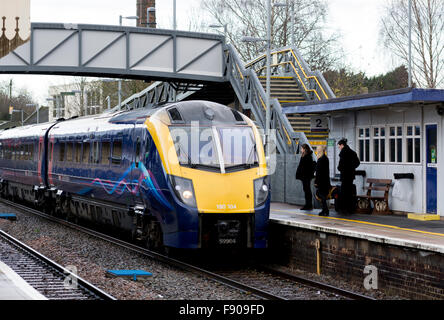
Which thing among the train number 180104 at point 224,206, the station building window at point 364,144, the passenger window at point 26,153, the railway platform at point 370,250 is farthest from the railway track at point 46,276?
the passenger window at point 26,153

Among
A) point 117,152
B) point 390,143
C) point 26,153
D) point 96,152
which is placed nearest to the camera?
point 117,152

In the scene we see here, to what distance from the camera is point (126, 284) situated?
43.4 feet

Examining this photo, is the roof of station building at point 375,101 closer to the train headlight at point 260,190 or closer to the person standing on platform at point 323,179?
the person standing on platform at point 323,179

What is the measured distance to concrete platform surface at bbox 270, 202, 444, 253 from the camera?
1282 centimetres

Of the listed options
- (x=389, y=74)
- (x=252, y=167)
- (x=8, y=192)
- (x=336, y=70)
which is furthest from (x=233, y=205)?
(x=389, y=74)

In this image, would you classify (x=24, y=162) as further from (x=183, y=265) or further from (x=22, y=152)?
(x=183, y=265)

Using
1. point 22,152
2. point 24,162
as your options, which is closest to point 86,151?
point 24,162

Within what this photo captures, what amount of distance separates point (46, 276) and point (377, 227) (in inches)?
247

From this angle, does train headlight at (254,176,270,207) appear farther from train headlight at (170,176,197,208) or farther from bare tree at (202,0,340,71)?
bare tree at (202,0,340,71)

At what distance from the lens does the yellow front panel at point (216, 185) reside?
1477cm

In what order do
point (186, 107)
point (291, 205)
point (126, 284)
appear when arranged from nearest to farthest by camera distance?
point (126, 284) < point (186, 107) < point (291, 205)

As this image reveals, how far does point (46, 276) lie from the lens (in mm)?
14094
